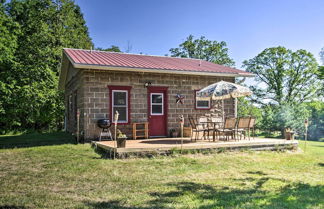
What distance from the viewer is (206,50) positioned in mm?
32469

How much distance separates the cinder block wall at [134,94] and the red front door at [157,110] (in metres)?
0.19

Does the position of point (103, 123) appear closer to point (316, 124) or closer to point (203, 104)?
point (203, 104)

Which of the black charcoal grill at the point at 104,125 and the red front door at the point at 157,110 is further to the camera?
the red front door at the point at 157,110

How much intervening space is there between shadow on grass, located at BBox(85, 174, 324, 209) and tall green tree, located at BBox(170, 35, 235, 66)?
2837 centimetres

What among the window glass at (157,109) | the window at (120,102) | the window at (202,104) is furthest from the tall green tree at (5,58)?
the window at (202,104)

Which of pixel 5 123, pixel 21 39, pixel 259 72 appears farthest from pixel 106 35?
pixel 259 72

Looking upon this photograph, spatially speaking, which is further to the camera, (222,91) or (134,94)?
(134,94)

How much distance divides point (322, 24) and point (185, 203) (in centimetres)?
1993

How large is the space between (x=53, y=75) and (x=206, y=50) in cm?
1879

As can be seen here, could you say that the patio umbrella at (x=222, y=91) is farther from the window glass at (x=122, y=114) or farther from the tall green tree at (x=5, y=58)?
the tall green tree at (x=5, y=58)

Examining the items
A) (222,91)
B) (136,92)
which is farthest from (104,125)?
(222,91)

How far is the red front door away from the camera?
1120cm

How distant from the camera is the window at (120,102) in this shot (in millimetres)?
10508

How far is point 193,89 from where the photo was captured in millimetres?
11969
